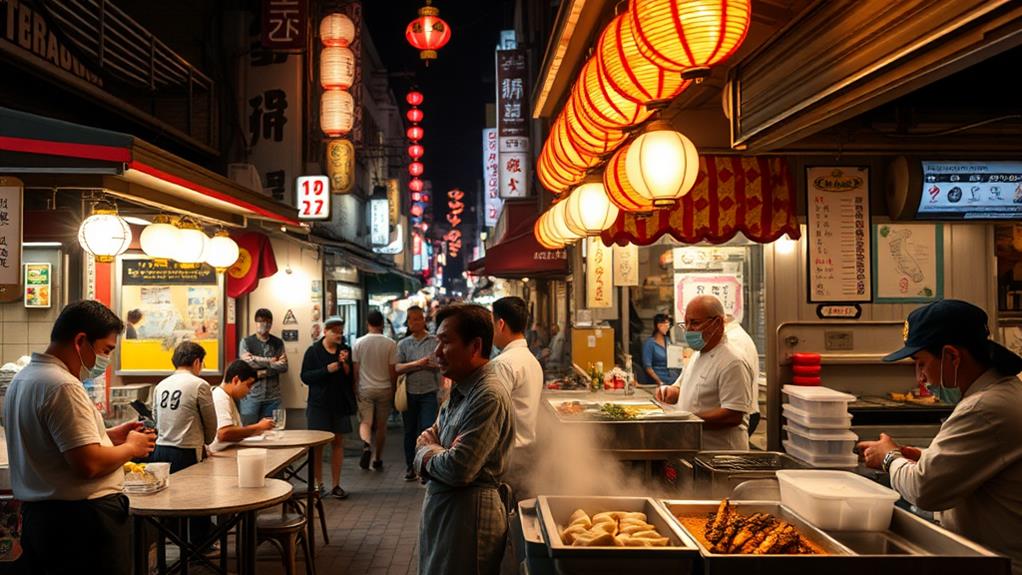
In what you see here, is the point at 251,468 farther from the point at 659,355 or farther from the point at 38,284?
the point at 659,355

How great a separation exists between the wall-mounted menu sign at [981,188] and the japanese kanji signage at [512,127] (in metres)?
11.3

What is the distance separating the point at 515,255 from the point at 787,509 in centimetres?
1118

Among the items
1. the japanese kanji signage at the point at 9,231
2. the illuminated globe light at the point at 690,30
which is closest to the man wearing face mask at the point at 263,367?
the japanese kanji signage at the point at 9,231

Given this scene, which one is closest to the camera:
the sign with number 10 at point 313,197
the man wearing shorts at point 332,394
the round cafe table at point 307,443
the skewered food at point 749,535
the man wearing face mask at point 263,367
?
the skewered food at point 749,535

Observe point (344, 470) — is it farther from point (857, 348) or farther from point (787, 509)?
point (787, 509)

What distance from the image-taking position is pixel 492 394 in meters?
3.80

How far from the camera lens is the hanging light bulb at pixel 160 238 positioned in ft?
27.0

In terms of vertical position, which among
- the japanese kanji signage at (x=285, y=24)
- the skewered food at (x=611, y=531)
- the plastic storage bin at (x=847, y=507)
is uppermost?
the japanese kanji signage at (x=285, y=24)

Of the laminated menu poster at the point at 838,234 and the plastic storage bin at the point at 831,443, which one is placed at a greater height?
the laminated menu poster at the point at 838,234

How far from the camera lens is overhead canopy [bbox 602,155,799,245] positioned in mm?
7242

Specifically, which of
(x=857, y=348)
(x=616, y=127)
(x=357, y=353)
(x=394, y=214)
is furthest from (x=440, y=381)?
(x=394, y=214)

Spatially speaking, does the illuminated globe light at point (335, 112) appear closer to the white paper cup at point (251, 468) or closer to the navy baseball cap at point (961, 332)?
the white paper cup at point (251, 468)

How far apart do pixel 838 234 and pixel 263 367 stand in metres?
8.07

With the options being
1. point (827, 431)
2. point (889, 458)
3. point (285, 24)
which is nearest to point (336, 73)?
point (285, 24)
